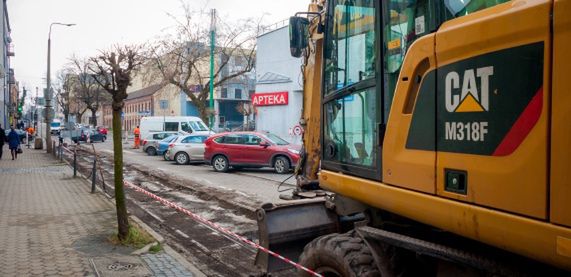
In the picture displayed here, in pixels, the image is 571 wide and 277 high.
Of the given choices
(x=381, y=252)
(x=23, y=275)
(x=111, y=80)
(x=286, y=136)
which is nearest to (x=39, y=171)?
(x=111, y=80)

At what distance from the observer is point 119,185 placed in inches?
301

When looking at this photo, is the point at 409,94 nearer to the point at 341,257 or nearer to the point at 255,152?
the point at 341,257

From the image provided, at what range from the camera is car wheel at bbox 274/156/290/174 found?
60.0 ft

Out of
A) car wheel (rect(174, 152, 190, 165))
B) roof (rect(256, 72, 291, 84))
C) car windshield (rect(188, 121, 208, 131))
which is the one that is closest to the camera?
car wheel (rect(174, 152, 190, 165))

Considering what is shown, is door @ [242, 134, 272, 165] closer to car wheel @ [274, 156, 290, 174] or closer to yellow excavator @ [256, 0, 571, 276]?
car wheel @ [274, 156, 290, 174]

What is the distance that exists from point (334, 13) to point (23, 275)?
182 inches

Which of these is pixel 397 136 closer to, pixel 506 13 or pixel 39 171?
pixel 506 13

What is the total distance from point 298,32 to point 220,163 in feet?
47.1

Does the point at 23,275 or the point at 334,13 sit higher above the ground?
the point at 334,13

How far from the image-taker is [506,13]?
2.29 metres

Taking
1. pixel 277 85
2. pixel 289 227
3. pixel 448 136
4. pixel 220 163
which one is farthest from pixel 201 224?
pixel 277 85

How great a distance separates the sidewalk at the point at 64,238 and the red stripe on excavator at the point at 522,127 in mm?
4664

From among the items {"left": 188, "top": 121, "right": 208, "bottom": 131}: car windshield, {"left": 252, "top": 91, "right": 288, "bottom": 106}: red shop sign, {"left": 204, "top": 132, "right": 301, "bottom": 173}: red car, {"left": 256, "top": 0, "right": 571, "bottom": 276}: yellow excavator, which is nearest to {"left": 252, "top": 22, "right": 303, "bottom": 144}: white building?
{"left": 252, "top": 91, "right": 288, "bottom": 106}: red shop sign

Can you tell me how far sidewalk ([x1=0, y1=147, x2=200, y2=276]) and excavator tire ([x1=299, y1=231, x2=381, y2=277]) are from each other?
2.68 metres
